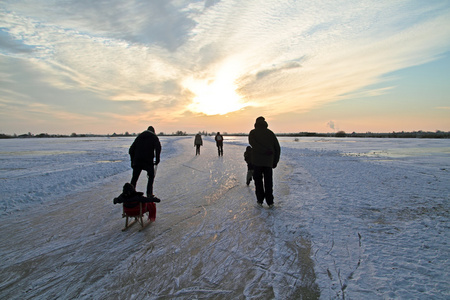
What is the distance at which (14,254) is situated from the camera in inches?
126

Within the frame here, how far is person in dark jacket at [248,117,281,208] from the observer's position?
5.02 metres

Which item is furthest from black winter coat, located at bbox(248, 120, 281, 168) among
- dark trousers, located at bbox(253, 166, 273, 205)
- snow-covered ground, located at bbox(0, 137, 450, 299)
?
snow-covered ground, located at bbox(0, 137, 450, 299)

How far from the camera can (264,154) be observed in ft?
16.4

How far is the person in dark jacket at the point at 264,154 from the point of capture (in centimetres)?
502

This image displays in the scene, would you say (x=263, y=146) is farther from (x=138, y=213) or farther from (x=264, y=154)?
(x=138, y=213)

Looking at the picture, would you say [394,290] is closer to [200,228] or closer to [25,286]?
[200,228]

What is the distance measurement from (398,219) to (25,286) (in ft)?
20.2

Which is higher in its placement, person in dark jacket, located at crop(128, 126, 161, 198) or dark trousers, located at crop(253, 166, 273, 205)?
person in dark jacket, located at crop(128, 126, 161, 198)

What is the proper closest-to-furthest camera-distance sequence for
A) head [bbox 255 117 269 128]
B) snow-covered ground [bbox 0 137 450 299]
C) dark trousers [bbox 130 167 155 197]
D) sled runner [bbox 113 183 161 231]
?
snow-covered ground [bbox 0 137 450 299], sled runner [bbox 113 183 161 231], dark trousers [bbox 130 167 155 197], head [bbox 255 117 269 128]

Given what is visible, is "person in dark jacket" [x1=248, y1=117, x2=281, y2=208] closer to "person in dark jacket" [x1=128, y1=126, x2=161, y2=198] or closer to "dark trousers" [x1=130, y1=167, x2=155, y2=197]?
"person in dark jacket" [x1=128, y1=126, x2=161, y2=198]

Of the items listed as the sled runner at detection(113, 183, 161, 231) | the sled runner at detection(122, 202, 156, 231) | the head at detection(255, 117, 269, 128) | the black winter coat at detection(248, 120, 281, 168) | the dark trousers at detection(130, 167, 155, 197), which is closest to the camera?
the sled runner at detection(113, 183, 161, 231)

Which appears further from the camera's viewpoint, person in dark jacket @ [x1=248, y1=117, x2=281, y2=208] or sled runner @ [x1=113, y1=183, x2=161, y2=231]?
person in dark jacket @ [x1=248, y1=117, x2=281, y2=208]

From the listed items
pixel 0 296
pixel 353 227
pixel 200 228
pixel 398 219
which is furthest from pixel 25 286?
pixel 398 219

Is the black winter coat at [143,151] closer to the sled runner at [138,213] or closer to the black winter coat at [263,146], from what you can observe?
the sled runner at [138,213]
